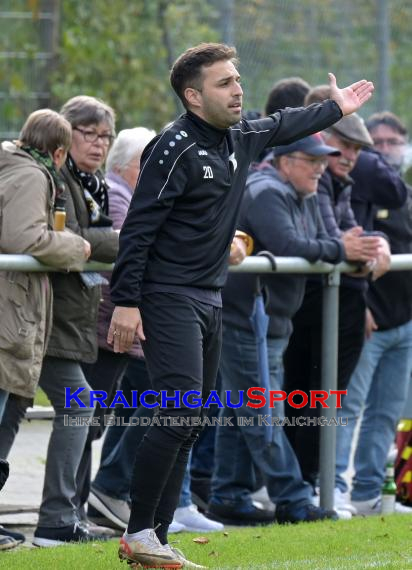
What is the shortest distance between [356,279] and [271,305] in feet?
2.07

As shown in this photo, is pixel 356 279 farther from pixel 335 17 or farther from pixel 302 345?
pixel 335 17

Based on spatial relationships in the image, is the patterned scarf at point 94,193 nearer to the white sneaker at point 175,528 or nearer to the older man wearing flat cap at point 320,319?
the older man wearing flat cap at point 320,319

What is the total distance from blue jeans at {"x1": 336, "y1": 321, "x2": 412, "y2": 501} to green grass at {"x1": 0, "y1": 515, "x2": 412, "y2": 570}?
46.7 inches

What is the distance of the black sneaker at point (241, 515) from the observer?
26.3ft

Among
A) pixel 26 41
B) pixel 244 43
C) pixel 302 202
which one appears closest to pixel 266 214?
pixel 302 202

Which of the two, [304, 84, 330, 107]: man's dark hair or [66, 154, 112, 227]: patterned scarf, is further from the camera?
[304, 84, 330, 107]: man's dark hair

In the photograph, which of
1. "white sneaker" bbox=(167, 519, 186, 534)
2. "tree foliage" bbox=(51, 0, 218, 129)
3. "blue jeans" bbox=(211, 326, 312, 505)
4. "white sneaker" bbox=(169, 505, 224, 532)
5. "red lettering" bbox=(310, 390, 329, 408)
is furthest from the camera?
"tree foliage" bbox=(51, 0, 218, 129)

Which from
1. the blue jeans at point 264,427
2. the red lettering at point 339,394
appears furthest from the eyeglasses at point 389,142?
the blue jeans at point 264,427

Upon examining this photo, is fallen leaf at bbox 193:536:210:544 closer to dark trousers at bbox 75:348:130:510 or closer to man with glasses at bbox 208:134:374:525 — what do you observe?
dark trousers at bbox 75:348:130:510

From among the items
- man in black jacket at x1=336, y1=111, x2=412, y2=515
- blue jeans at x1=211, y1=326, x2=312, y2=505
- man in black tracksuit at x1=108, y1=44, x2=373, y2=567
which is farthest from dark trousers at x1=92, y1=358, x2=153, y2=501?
man in black tracksuit at x1=108, y1=44, x2=373, y2=567

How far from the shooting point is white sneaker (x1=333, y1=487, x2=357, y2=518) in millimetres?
8181

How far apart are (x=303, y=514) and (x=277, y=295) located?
3.72 feet

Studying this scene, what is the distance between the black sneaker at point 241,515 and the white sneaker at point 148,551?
2013 mm

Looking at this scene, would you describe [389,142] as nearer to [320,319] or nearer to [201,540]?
[320,319]
